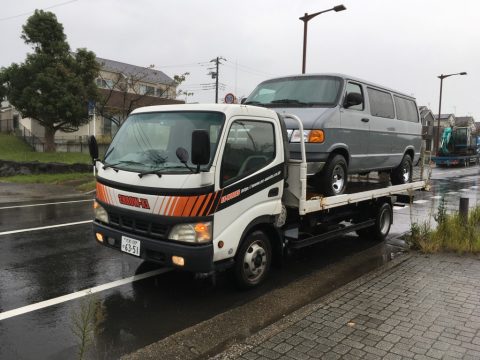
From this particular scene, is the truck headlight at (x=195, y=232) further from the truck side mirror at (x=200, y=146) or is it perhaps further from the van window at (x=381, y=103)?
the van window at (x=381, y=103)

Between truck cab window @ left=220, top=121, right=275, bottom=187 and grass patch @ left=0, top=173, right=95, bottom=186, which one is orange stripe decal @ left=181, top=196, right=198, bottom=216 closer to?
truck cab window @ left=220, top=121, right=275, bottom=187

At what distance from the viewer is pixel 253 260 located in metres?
4.86

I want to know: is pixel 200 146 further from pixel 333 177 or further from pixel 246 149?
pixel 333 177

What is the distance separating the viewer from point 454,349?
11.5 feet

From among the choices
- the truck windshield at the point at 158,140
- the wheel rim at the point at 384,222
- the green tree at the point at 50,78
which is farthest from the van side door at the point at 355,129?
the green tree at the point at 50,78

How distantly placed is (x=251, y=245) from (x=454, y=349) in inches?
89.5

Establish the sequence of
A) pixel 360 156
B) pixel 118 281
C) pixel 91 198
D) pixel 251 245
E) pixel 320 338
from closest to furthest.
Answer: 1. pixel 320 338
2. pixel 251 245
3. pixel 118 281
4. pixel 360 156
5. pixel 91 198

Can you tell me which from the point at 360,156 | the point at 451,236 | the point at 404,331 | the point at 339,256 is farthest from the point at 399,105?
the point at 404,331

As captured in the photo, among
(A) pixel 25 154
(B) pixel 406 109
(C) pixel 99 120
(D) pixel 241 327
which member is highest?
(C) pixel 99 120

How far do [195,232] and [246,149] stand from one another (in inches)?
44.9

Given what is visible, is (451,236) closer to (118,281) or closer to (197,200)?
(197,200)

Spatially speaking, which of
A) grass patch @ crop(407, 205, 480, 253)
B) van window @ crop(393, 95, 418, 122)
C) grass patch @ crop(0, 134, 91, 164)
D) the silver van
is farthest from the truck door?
grass patch @ crop(0, 134, 91, 164)

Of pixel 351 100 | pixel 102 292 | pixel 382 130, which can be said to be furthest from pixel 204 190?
pixel 382 130

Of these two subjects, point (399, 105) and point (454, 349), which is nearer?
point (454, 349)
